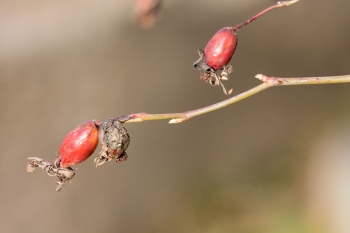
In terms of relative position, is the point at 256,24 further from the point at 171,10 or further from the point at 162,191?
the point at 162,191

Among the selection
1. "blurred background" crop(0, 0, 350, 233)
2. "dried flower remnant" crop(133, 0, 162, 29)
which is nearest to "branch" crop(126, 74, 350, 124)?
"blurred background" crop(0, 0, 350, 233)

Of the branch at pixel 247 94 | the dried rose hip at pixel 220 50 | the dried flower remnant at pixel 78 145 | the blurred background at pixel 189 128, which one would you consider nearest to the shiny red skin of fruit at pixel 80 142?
the dried flower remnant at pixel 78 145

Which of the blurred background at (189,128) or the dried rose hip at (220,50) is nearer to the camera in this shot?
the dried rose hip at (220,50)

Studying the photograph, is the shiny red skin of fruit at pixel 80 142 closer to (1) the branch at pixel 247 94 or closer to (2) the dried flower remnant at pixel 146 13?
(1) the branch at pixel 247 94

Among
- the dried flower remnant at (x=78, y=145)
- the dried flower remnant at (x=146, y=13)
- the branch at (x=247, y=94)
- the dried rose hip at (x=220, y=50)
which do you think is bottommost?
the branch at (x=247, y=94)

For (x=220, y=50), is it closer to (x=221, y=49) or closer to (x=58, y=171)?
(x=221, y=49)

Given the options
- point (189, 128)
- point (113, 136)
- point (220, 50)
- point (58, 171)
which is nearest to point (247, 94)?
point (220, 50)

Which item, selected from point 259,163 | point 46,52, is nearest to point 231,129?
point 259,163
